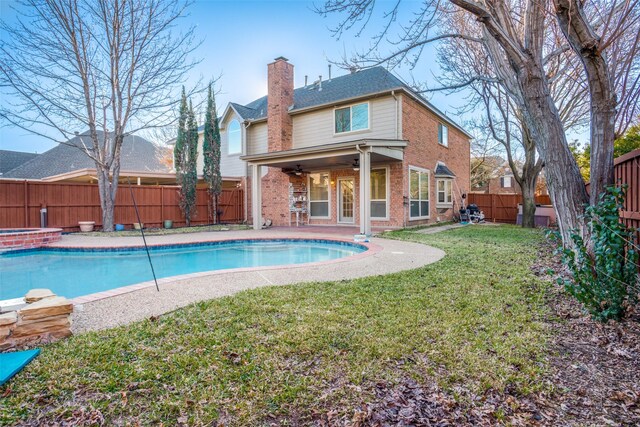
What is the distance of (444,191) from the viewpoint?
17.2 metres

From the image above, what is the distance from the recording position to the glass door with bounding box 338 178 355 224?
15.0 metres

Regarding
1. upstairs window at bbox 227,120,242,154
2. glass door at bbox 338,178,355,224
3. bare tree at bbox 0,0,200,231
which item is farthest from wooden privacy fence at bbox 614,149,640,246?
upstairs window at bbox 227,120,242,154

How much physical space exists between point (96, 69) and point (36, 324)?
13061 mm

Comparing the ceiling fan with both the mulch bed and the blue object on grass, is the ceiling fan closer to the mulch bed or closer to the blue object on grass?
the blue object on grass

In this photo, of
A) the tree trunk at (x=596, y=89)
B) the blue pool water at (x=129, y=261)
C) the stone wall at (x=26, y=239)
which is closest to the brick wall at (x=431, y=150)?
the blue pool water at (x=129, y=261)

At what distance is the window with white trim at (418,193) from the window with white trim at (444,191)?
1578mm

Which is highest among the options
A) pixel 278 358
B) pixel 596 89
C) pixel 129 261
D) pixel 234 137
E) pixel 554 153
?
pixel 234 137

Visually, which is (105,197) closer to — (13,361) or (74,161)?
(13,361)

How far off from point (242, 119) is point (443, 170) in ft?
32.7

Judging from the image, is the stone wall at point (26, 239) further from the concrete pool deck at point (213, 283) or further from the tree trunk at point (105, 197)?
the concrete pool deck at point (213, 283)

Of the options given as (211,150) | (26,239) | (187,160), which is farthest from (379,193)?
(26,239)

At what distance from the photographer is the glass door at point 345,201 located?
1496cm

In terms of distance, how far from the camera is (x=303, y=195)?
16.0 meters

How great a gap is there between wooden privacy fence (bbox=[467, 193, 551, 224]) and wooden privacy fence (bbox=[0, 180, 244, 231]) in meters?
14.3
